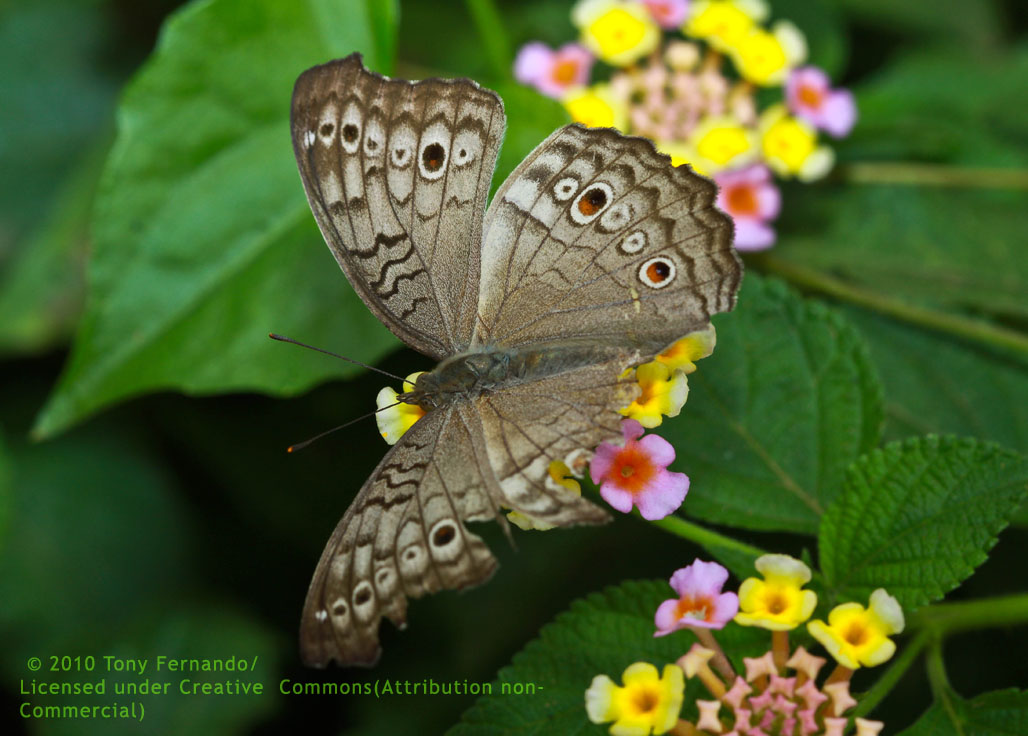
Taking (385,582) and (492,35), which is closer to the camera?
(385,582)

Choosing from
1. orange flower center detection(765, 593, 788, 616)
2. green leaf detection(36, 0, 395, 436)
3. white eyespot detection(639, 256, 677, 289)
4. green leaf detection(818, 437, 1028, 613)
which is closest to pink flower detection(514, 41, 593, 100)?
green leaf detection(36, 0, 395, 436)

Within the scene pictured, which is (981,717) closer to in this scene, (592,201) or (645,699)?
(645,699)

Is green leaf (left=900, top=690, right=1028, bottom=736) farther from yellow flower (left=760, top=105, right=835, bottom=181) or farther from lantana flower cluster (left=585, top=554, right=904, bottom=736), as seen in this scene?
yellow flower (left=760, top=105, right=835, bottom=181)

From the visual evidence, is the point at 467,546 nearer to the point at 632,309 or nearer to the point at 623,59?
the point at 632,309

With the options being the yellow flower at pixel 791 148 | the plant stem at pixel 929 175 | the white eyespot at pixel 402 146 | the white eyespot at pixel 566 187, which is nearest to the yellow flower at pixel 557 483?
the white eyespot at pixel 566 187

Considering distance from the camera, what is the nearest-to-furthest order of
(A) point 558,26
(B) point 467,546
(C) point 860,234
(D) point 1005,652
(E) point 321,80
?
(B) point 467,546 < (E) point 321,80 < (D) point 1005,652 < (C) point 860,234 < (A) point 558,26

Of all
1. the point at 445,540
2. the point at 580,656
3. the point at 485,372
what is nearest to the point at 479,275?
the point at 485,372

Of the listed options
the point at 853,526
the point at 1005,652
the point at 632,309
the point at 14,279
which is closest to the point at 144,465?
the point at 14,279
